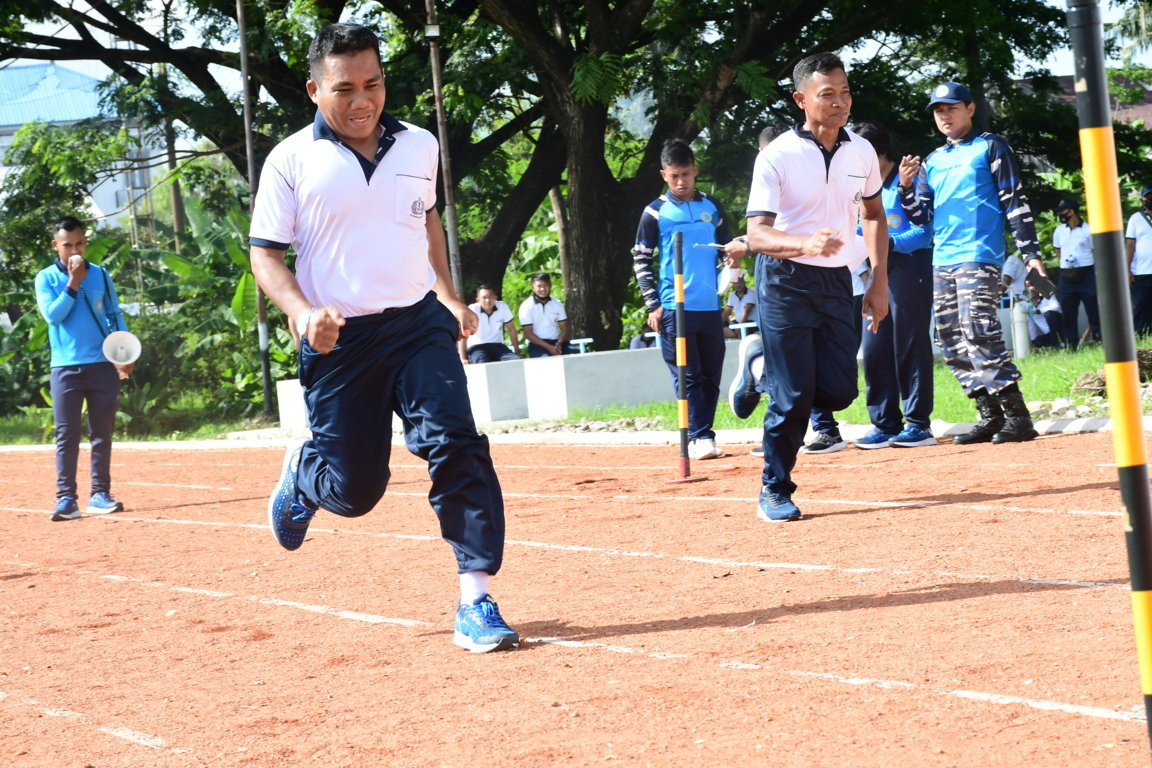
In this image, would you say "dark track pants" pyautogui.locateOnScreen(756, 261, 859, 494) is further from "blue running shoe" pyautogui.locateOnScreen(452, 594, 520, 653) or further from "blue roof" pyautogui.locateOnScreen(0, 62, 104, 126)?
"blue roof" pyautogui.locateOnScreen(0, 62, 104, 126)

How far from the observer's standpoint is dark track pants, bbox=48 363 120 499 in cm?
1063

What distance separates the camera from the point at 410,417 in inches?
198

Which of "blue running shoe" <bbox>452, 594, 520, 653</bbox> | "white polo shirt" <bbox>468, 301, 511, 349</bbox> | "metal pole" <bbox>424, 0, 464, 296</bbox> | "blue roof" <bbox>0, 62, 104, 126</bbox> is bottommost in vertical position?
"blue running shoe" <bbox>452, 594, 520, 653</bbox>

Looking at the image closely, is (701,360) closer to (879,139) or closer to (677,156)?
(677,156)

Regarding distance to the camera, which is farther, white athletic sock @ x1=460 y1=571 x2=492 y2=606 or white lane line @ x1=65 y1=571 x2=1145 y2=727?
white athletic sock @ x1=460 y1=571 x2=492 y2=606

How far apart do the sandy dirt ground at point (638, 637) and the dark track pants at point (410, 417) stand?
18.7 inches

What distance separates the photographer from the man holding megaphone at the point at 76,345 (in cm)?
1052

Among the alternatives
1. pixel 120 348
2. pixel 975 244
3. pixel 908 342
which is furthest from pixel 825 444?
pixel 120 348

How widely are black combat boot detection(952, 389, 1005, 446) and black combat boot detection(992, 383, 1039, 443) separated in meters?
0.09

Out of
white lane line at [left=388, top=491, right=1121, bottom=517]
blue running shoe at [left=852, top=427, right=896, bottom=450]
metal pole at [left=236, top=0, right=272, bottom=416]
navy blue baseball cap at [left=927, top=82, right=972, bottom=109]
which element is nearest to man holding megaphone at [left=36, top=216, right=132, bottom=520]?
white lane line at [left=388, top=491, right=1121, bottom=517]

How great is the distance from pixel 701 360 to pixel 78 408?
4577 millimetres

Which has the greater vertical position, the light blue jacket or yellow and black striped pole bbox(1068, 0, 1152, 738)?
the light blue jacket

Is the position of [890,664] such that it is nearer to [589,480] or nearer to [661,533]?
[661,533]

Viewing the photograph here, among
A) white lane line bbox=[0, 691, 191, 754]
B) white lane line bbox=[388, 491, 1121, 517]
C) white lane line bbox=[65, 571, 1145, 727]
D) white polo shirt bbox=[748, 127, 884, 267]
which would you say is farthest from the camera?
white polo shirt bbox=[748, 127, 884, 267]
